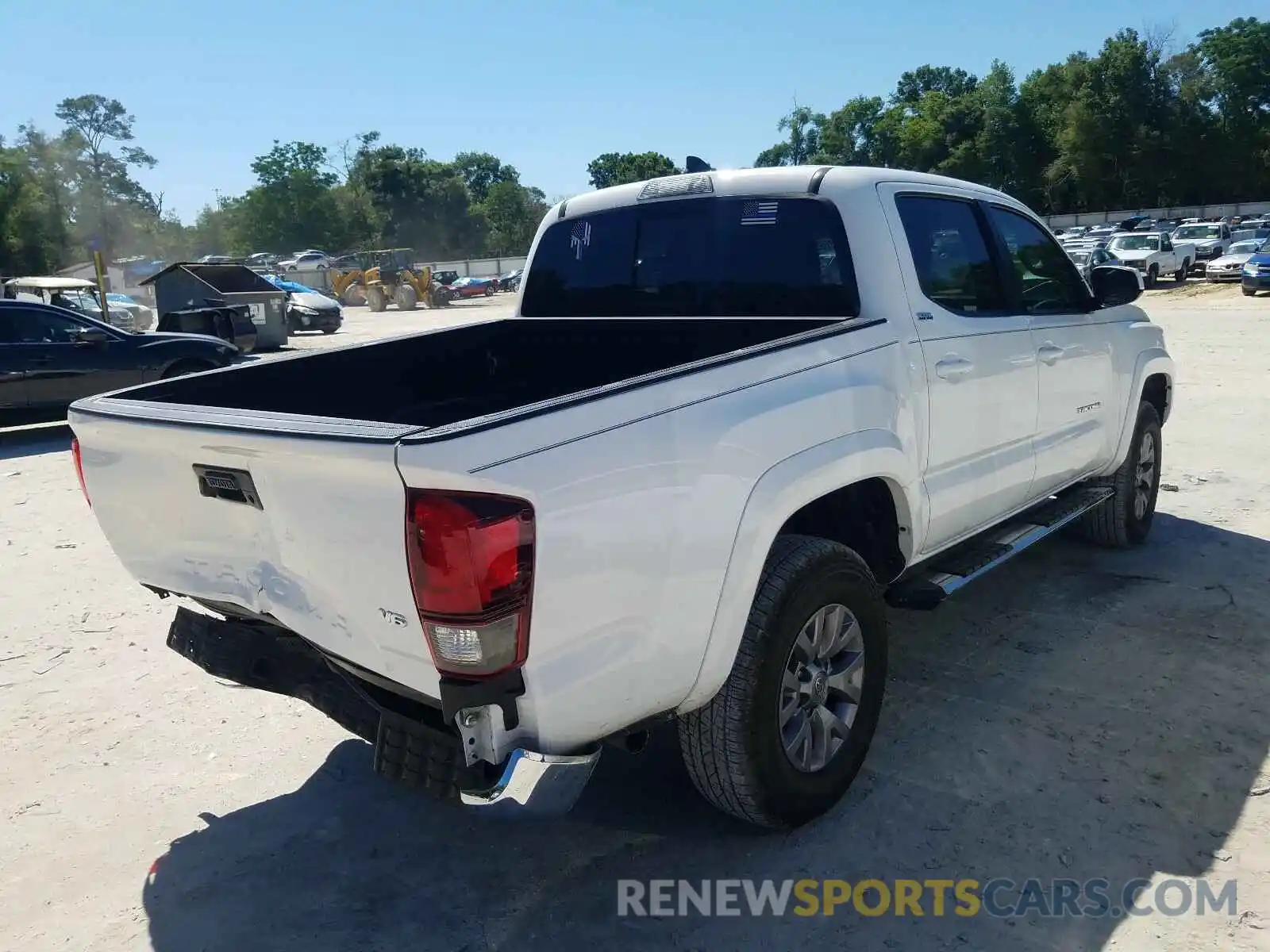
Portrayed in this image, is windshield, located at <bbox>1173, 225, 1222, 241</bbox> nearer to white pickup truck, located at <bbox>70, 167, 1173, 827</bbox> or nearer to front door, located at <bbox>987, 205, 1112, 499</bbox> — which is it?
front door, located at <bbox>987, 205, 1112, 499</bbox>

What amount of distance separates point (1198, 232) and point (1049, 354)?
35.3 metres

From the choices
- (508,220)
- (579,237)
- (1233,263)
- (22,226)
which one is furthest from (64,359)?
(508,220)

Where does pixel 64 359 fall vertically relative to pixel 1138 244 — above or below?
above

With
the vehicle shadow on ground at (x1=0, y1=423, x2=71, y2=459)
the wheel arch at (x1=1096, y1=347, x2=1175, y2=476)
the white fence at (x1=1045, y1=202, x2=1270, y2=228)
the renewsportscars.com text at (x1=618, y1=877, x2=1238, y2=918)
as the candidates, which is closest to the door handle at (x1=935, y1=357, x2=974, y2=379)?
the renewsportscars.com text at (x1=618, y1=877, x2=1238, y2=918)

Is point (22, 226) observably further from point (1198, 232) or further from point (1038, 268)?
point (1038, 268)

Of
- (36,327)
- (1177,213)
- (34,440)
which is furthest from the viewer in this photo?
(1177,213)

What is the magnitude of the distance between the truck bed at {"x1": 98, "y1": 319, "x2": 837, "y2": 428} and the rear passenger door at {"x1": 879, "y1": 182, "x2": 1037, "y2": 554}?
486 mm

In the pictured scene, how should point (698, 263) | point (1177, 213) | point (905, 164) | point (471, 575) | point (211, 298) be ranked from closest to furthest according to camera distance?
point (471, 575)
point (698, 263)
point (211, 298)
point (1177, 213)
point (905, 164)

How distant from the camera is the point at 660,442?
2457mm

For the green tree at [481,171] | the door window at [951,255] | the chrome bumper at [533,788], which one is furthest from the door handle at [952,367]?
the green tree at [481,171]

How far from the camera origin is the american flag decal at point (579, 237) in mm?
4406

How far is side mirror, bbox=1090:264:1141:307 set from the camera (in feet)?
16.1

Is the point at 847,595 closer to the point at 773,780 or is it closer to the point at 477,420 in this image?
the point at 773,780

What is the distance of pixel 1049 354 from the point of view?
4359 mm
